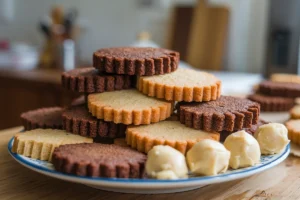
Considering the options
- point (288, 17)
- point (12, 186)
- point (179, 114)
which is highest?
point (288, 17)

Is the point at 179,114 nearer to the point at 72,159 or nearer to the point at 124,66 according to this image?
the point at 124,66

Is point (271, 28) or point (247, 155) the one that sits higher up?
point (271, 28)

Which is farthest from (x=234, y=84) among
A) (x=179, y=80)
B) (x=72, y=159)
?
(x=72, y=159)

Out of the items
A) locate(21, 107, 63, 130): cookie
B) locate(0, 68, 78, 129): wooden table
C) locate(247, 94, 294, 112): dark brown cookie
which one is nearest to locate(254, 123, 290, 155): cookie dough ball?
locate(21, 107, 63, 130): cookie

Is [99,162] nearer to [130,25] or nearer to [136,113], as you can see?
[136,113]

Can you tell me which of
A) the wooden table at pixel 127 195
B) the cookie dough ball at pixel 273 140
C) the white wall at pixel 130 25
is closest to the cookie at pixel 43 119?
the wooden table at pixel 127 195

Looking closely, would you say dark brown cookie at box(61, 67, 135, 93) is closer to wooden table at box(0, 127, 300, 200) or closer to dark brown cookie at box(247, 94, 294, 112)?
wooden table at box(0, 127, 300, 200)
